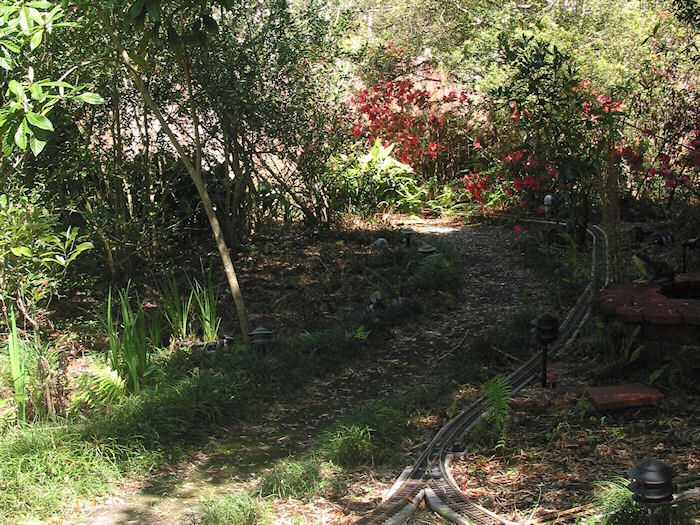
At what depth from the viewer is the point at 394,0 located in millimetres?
16875

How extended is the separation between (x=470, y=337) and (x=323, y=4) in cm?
359

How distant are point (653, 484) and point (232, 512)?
162cm

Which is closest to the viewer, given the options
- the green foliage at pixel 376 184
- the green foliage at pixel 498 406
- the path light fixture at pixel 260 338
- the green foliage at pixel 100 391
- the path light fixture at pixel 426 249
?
the green foliage at pixel 498 406

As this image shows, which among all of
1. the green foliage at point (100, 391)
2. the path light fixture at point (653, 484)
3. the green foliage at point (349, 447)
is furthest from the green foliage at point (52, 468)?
the path light fixture at point (653, 484)

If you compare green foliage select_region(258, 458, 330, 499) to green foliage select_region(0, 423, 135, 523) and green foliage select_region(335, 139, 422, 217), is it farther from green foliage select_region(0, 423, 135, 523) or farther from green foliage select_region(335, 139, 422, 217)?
green foliage select_region(335, 139, 422, 217)

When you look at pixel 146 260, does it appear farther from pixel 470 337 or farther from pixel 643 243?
pixel 643 243

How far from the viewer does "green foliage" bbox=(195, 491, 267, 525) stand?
2898mm

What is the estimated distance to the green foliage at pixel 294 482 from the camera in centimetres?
321

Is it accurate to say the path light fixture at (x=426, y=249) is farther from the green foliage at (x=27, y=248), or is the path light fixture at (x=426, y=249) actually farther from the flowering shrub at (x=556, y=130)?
the green foliage at (x=27, y=248)

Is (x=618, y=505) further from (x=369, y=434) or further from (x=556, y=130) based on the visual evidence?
(x=556, y=130)

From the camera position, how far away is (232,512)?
115 inches

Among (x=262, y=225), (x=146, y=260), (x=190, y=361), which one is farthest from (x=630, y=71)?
(x=190, y=361)

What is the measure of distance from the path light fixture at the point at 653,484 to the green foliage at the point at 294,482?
4.87 ft

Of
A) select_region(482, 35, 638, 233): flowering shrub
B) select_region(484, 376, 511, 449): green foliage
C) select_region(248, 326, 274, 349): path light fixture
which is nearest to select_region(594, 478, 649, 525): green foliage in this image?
select_region(484, 376, 511, 449): green foliage
